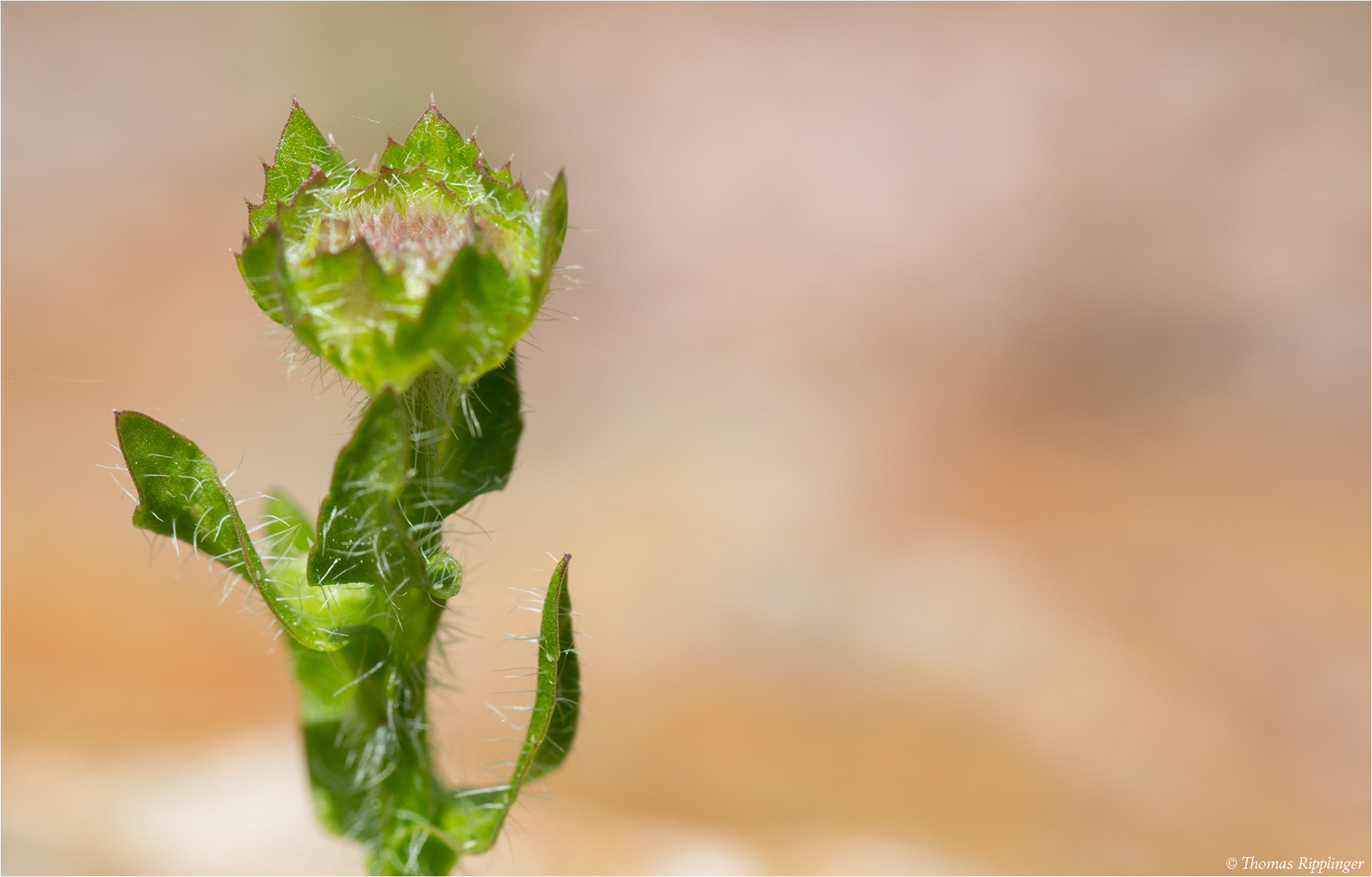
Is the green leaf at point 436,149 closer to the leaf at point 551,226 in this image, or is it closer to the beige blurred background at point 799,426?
the leaf at point 551,226

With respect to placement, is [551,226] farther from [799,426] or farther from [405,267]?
[799,426]

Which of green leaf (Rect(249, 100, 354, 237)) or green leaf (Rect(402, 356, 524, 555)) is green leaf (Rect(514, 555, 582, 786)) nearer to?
green leaf (Rect(402, 356, 524, 555))

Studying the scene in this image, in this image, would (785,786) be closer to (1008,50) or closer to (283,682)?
(283,682)

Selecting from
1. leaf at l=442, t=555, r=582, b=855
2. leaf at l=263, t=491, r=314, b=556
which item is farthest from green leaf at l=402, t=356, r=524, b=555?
leaf at l=263, t=491, r=314, b=556

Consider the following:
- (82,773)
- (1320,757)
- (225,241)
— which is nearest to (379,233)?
(82,773)

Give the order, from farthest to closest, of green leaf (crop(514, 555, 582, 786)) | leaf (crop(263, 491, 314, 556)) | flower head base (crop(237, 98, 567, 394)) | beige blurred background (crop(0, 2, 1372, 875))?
beige blurred background (crop(0, 2, 1372, 875)) → leaf (crop(263, 491, 314, 556)) → green leaf (crop(514, 555, 582, 786)) → flower head base (crop(237, 98, 567, 394))

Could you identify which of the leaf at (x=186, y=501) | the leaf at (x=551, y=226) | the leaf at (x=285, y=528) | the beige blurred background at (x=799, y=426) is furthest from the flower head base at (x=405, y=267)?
the beige blurred background at (x=799, y=426)
